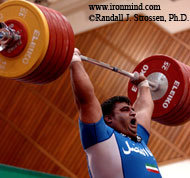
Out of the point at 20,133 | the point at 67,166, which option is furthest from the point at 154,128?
the point at 20,133

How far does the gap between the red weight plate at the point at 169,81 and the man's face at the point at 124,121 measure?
73cm

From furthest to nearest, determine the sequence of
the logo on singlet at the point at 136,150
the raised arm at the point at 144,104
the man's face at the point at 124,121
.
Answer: the raised arm at the point at 144,104, the man's face at the point at 124,121, the logo on singlet at the point at 136,150

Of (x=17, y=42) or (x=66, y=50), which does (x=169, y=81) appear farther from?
(x=17, y=42)

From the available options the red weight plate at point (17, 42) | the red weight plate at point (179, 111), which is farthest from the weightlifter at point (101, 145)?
the red weight plate at point (179, 111)

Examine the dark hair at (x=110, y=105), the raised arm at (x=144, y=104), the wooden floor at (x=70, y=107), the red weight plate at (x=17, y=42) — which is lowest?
the wooden floor at (x=70, y=107)

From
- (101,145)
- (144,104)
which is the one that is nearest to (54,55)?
(101,145)

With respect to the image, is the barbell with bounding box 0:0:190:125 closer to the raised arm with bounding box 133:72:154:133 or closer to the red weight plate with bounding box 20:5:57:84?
the red weight plate with bounding box 20:5:57:84

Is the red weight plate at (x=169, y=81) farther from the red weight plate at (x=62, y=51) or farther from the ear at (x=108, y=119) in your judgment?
the red weight plate at (x=62, y=51)

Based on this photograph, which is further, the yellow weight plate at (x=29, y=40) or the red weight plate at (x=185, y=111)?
the red weight plate at (x=185, y=111)

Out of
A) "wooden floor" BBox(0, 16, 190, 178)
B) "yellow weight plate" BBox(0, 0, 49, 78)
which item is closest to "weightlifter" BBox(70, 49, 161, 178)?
"yellow weight plate" BBox(0, 0, 49, 78)

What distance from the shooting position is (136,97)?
3.34 meters

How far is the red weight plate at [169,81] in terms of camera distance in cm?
312

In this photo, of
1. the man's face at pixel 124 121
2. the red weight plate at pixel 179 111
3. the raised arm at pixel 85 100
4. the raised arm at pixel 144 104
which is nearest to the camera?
the raised arm at pixel 85 100

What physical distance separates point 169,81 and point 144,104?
1.43 ft
